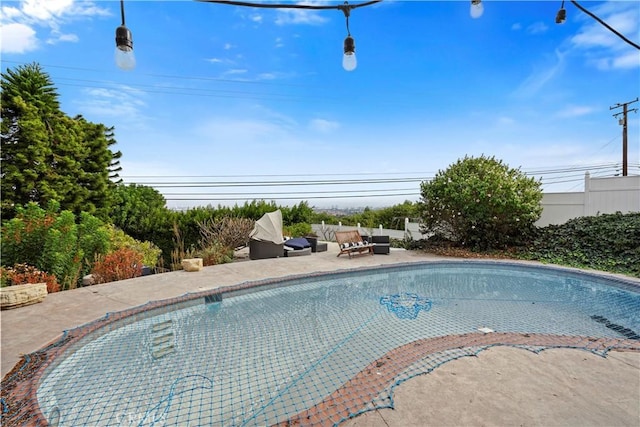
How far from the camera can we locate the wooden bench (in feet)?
29.7

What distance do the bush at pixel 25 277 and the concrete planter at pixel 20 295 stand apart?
566 millimetres

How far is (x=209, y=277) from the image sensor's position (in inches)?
266

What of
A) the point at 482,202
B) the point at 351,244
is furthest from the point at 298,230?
the point at 482,202

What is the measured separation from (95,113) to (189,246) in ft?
21.1

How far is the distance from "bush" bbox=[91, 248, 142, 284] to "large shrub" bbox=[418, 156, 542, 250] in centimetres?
838

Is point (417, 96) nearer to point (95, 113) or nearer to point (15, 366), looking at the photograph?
point (95, 113)

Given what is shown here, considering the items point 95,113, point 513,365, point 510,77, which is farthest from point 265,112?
point 513,365

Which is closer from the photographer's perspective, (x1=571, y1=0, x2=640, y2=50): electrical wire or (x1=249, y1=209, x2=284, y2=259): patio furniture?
(x1=571, y1=0, x2=640, y2=50): electrical wire

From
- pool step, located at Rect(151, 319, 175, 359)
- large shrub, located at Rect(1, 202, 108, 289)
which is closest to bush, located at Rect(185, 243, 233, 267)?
large shrub, located at Rect(1, 202, 108, 289)

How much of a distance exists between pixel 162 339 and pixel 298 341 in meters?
1.85

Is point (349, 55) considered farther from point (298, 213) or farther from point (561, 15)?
point (298, 213)

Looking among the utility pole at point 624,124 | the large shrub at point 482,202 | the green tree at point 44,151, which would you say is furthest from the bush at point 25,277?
the utility pole at point 624,124

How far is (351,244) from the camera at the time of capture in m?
9.32

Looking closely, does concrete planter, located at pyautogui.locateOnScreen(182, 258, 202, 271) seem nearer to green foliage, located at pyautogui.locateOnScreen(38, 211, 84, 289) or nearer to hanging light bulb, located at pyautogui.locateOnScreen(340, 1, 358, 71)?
green foliage, located at pyautogui.locateOnScreen(38, 211, 84, 289)
